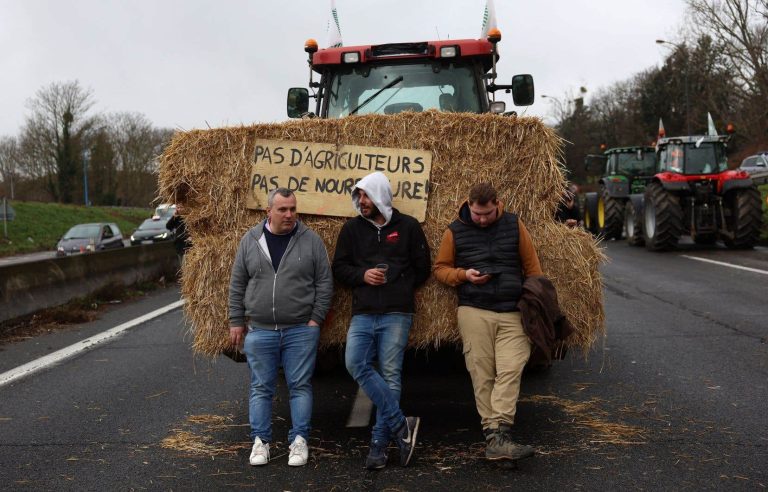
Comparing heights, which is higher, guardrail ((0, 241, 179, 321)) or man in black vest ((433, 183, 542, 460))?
man in black vest ((433, 183, 542, 460))

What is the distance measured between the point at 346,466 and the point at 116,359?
Answer: 4.23 m

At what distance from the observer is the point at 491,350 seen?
5.09 meters

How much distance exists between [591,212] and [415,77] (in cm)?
1940

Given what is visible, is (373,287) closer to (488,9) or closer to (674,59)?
(488,9)

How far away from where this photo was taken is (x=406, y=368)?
7430mm

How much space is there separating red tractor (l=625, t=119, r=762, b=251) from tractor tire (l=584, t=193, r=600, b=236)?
510cm

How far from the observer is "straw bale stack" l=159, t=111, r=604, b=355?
5383 mm

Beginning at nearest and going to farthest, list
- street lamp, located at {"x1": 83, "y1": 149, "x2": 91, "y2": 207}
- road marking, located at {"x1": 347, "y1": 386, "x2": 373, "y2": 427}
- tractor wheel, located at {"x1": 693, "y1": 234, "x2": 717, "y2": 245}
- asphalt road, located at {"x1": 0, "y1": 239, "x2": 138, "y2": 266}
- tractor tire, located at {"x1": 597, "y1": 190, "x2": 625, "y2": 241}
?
road marking, located at {"x1": 347, "y1": 386, "x2": 373, "y2": 427} < tractor wheel, located at {"x1": 693, "y1": 234, "x2": 717, "y2": 245} < tractor tire, located at {"x1": 597, "y1": 190, "x2": 625, "y2": 241} < asphalt road, located at {"x1": 0, "y1": 239, "x2": 138, "y2": 266} < street lamp, located at {"x1": 83, "y1": 149, "x2": 91, "y2": 207}

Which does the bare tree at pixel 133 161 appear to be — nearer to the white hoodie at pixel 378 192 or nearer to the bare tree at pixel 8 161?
the bare tree at pixel 8 161

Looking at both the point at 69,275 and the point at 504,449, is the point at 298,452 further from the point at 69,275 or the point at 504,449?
the point at 69,275

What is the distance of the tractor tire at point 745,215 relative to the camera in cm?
1855

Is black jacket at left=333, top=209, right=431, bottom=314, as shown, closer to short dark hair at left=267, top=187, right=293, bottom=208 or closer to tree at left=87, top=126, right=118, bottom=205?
short dark hair at left=267, top=187, right=293, bottom=208

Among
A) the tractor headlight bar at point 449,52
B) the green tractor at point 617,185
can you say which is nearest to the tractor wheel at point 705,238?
the green tractor at point 617,185

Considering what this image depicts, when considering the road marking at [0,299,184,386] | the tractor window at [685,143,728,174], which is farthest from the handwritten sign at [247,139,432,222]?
the tractor window at [685,143,728,174]
